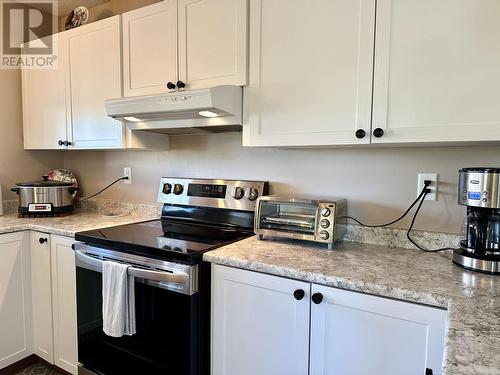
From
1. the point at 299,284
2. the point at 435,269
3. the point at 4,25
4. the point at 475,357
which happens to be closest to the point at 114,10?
the point at 4,25

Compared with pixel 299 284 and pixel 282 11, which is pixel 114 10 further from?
pixel 299 284

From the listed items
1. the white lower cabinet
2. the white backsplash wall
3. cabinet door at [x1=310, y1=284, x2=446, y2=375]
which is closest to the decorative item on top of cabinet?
the white backsplash wall

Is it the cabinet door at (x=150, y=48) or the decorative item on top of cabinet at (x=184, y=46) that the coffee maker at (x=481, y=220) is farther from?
the cabinet door at (x=150, y=48)

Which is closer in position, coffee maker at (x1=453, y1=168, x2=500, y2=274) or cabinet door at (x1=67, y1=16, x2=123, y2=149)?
coffee maker at (x1=453, y1=168, x2=500, y2=274)

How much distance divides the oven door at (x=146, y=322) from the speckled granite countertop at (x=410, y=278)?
8.3 inches

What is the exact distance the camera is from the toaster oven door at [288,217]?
4.90 ft

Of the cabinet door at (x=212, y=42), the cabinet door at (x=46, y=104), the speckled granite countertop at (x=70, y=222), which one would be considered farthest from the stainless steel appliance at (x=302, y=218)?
the cabinet door at (x=46, y=104)

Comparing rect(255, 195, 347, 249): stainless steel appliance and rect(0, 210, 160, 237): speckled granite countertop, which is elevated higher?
rect(255, 195, 347, 249): stainless steel appliance

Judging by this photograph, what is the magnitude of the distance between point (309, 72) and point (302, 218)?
640 millimetres

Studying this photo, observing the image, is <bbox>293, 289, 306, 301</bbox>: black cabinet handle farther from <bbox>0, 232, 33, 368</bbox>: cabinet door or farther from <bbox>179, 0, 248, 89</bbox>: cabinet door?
<bbox>0, 232, 33, 368</bbox>: cabinet door

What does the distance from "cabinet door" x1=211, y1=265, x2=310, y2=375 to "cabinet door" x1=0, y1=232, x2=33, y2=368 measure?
133 centimetres

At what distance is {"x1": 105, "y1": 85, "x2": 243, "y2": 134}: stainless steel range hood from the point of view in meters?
1.51

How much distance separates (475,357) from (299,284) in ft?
2.00

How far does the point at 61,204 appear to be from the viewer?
2.33 meters
